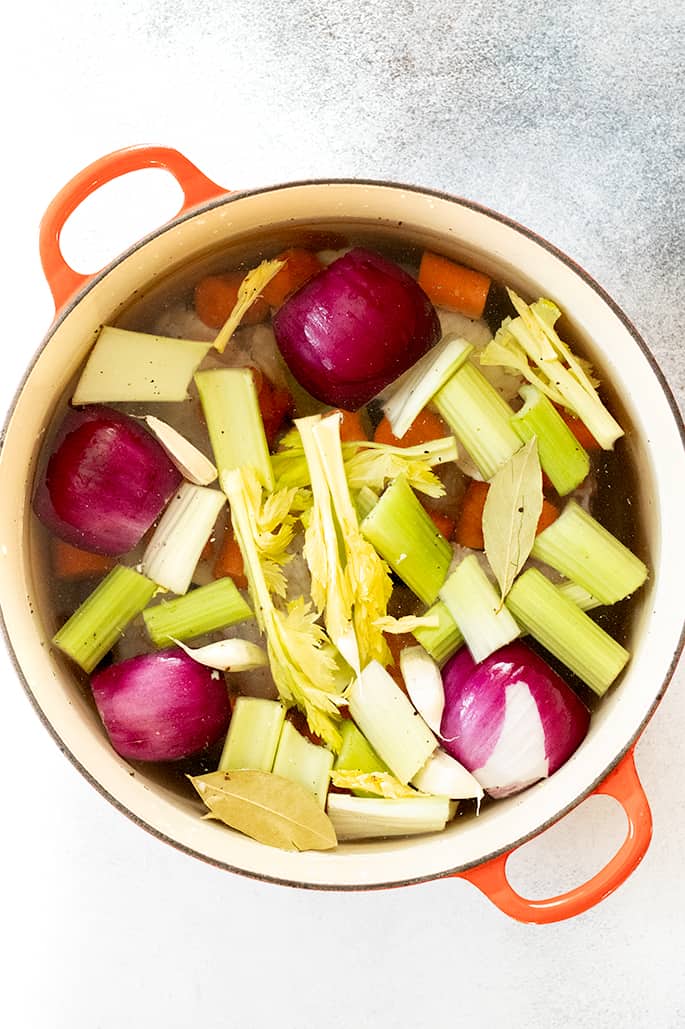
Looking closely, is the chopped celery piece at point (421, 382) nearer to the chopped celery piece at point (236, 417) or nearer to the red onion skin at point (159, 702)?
the chopped celery piece at point (236, 417)

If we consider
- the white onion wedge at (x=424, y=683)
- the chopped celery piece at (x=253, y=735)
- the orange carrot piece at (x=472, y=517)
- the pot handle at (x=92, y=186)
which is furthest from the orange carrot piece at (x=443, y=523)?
the pot handle at (x=92, y=186)

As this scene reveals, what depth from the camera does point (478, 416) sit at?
97 cm

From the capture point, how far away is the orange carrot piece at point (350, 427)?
984 mm

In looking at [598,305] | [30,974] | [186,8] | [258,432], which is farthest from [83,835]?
[186,8]

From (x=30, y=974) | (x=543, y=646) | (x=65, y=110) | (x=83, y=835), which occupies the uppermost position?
(x=65, y=110)

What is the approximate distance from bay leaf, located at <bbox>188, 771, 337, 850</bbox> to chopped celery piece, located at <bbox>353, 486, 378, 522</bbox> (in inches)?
9.6

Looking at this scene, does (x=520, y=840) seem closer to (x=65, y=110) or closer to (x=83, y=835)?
(x=83, y=835)

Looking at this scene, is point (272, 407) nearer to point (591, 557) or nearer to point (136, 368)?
point (136, 368)

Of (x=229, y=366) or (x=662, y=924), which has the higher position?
(x=229, y=366)

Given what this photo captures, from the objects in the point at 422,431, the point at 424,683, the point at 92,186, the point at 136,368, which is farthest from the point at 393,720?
the point at 92,186

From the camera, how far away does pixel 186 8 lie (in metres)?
1.05

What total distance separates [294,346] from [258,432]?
0.27 ft

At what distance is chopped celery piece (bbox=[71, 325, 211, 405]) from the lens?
96cm

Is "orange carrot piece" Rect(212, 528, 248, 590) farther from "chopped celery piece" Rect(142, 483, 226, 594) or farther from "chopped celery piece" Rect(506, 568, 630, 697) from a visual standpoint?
"chopped celery piece" Rect(506, 568, 630, 697)
